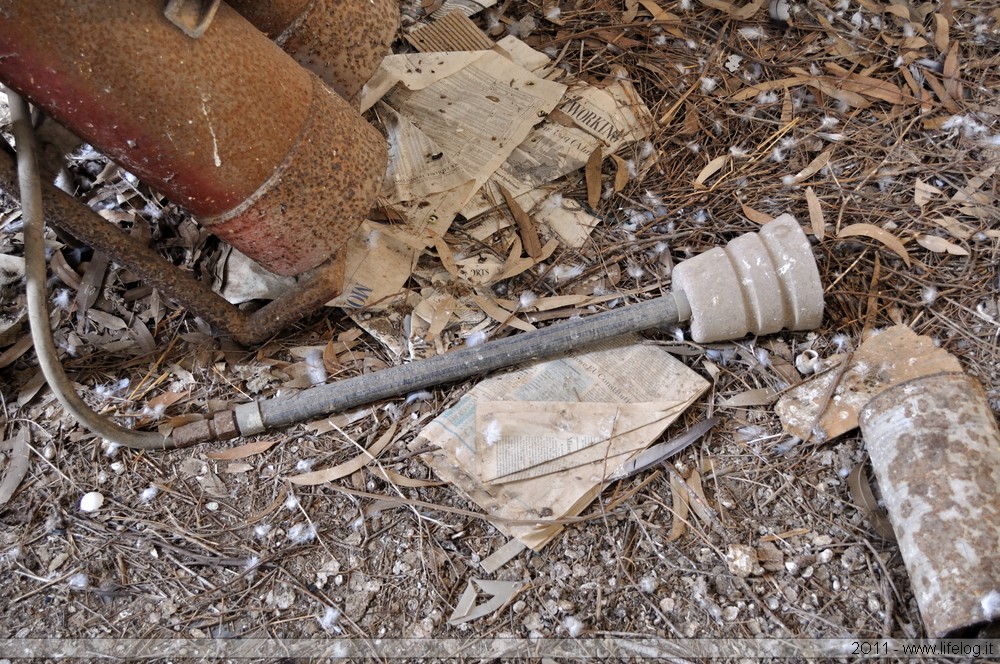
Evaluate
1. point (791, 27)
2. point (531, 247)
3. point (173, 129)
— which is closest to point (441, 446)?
point (531, 247)

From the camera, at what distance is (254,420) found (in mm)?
2064

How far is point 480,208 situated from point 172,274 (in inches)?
37.9

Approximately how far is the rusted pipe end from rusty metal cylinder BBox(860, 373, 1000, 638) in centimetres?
140

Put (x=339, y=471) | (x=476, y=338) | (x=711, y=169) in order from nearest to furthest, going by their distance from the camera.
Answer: (x=339, y=471) < (x=476, y=338) < (x=711, y=169)

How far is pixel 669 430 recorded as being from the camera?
2025 millimetres

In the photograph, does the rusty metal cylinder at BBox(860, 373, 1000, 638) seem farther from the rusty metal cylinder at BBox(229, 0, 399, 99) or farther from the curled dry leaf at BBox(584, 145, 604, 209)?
the rusty metal cylinder at BBox(229, 0, 399, 99)

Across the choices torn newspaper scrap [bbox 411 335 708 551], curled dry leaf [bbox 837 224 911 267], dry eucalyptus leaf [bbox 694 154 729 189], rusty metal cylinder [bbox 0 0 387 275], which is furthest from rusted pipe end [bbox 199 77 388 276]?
curled dry leaf [bbox 837 224 911 267]

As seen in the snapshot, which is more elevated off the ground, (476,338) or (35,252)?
(35,252)

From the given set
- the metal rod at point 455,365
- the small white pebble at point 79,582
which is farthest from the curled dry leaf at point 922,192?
the small white pebble at point 79,582

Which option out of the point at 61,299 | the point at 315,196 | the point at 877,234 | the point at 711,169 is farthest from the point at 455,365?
the point at 877,234

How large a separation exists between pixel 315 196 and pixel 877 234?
5.39 ft

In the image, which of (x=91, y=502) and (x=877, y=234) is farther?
(x=877, y=234)

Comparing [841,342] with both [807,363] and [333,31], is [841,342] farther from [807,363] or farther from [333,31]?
[333,31]

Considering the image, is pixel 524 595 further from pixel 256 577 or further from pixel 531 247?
pixel 531 247
